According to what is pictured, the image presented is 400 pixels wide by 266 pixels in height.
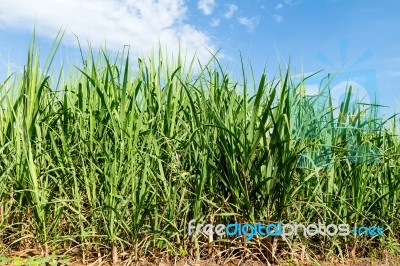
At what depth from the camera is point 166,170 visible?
9.16 feet

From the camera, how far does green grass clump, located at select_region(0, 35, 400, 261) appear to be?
2.55 meters

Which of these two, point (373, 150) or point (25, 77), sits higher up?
point (25, 77)

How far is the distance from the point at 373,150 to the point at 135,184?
190 cm

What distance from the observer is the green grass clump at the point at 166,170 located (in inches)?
100

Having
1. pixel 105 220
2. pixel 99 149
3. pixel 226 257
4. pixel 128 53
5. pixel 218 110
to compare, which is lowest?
pixel 226 257

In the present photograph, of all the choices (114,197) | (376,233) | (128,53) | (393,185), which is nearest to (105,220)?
(114,197)

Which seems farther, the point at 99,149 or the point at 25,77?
the point at 25,77

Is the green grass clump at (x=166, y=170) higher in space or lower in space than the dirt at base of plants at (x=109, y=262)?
higher

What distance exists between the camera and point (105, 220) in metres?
2.53

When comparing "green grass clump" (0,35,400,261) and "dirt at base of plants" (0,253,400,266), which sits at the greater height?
"green grass clump" (0,35,400,261)

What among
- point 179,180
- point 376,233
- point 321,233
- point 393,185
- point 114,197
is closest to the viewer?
point 114,197

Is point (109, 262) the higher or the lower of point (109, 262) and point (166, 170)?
the lower

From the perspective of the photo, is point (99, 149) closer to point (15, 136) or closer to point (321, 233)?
point (15, 136)

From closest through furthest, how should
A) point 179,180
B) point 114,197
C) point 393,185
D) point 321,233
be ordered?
point 114,197, point 179,180, point 321,233, point 393,185
